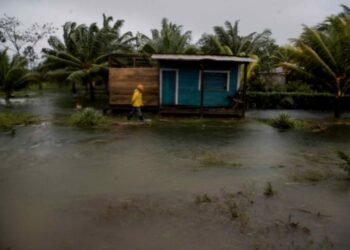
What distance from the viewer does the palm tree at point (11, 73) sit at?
86.6 feet

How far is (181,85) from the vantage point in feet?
64.6

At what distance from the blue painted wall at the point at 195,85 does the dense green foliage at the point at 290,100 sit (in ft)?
15.8

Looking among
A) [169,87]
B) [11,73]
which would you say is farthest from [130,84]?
[11,73]

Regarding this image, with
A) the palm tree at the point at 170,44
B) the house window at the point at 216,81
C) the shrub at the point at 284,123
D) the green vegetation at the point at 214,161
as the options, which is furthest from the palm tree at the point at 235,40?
the green vegetation at the point at 214,161

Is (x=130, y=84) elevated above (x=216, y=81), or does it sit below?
below

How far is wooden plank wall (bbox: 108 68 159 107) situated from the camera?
19156 millimetres

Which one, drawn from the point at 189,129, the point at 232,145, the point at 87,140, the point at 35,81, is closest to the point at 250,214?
the point at 232,145

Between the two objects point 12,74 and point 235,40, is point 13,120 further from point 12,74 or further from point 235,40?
point 235,40

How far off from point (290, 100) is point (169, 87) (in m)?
8.45

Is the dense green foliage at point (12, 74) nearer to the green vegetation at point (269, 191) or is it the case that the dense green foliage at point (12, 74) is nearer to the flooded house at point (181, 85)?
the flooded house at point (181, 85)

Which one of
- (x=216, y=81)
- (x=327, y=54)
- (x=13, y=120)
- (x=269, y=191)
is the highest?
(x=327, y=54)

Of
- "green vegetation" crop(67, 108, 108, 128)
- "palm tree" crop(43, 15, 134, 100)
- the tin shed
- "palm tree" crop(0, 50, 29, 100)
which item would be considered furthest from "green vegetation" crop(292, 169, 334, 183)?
"palm tree" crop(0, 50, 29, 100)

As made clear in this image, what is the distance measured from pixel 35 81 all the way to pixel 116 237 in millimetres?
24467

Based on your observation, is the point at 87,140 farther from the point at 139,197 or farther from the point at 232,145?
the point at 139,197
